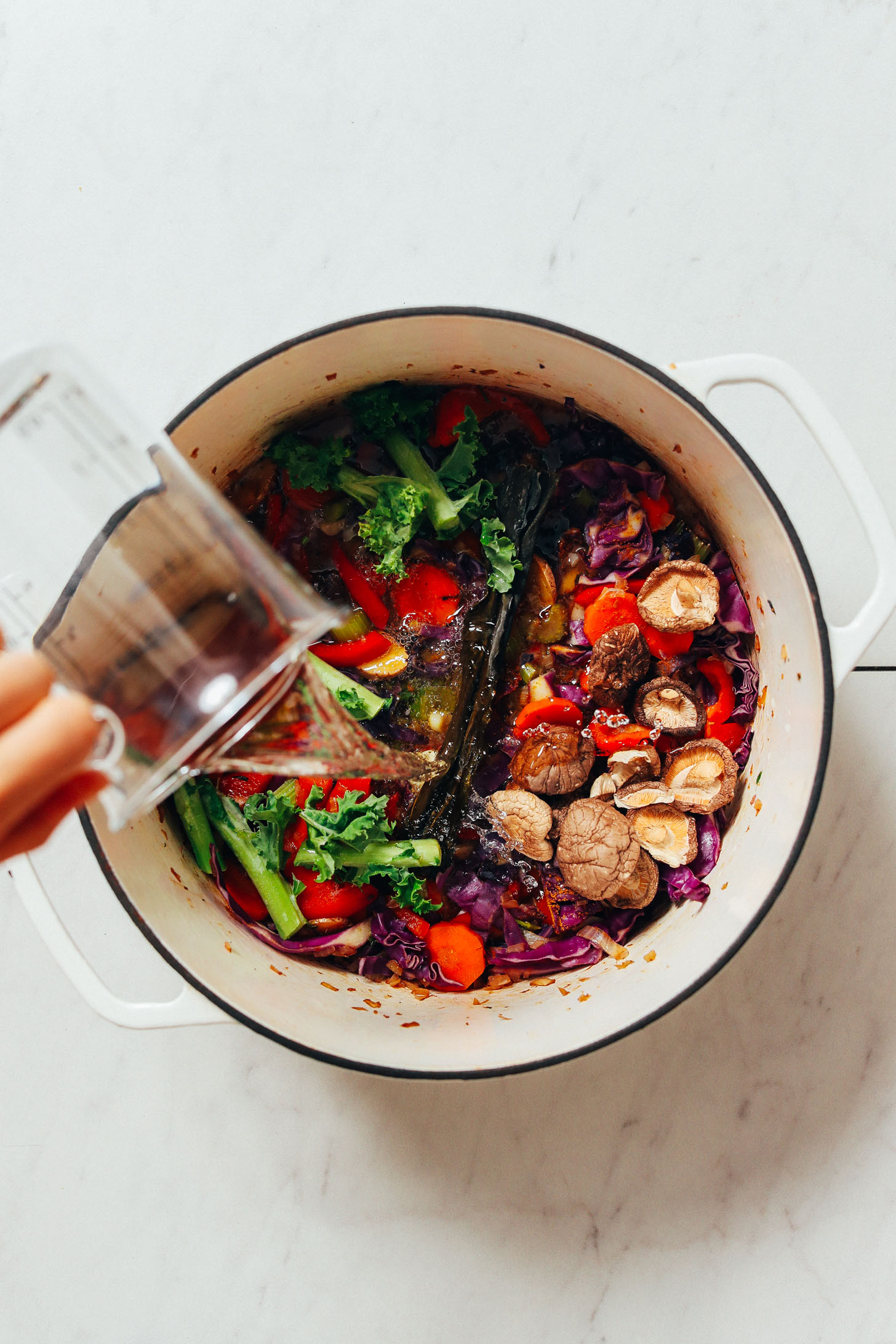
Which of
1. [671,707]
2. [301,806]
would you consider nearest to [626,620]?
[671,707]

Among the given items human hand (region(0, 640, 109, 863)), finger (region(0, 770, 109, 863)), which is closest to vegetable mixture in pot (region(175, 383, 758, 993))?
finger (region(0, 770, 109, 863))

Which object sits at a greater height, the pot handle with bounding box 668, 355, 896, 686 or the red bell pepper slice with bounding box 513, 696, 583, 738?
the pot handle with bounding box 668, 355, 896, 686

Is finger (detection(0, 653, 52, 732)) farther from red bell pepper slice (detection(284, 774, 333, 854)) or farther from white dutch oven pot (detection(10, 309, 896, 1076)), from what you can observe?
red bell pepper slice (detection(284, 774, 333, 854))

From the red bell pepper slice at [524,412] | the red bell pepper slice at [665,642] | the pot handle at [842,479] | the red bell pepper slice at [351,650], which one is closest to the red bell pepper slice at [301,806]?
the red bell pepper slice at [351,650]

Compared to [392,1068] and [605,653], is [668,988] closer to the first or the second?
[392,1068]

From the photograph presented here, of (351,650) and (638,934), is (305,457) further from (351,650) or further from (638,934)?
(638,934)

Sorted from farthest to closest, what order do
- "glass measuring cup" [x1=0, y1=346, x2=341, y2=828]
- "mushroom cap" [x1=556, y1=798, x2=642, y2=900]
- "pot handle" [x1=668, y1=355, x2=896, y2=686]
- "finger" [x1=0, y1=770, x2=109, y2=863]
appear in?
"mushroom cap" [x1=556, y1=798, x2=642, y2=900]
"pot handle" [x1=668, y1=355, x2=896, y2=686]
"glass measuring cup" [x1=0, y1=346, x2=341, y2=828]
"finger" [x1=0, y1=770, x2=109, y2=863]
